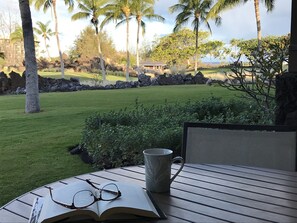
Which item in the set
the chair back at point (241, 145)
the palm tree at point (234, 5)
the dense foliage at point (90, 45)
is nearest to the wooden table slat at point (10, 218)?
the chair back at point (241, 145)

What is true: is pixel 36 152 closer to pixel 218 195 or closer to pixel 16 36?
pixel 218 195

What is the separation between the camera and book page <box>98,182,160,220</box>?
1.00 meters

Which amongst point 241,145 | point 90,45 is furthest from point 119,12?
point 241,145

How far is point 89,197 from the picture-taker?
1.05m

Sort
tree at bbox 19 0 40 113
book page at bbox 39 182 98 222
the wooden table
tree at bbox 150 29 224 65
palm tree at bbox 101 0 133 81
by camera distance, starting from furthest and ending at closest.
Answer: tree at bbox 150 29 224 65 < palm tree at bbox 101 0 133 81 < tree at bbox 19 0 40 113 < the wooden table < book page at bbox 39 182 98 222

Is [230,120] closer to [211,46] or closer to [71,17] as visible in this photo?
[71,17]

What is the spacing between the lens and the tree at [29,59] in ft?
28.8

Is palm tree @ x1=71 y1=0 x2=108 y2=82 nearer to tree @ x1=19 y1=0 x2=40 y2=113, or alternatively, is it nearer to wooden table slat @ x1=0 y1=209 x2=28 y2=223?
tree @ x1=19 y1=0 x2=40 y2=113

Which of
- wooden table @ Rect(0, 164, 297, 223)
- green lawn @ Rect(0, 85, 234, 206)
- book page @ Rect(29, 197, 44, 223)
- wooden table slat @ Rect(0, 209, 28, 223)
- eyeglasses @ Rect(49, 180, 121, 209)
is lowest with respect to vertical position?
green lawn @ Rect(0, 85, 234, 206)

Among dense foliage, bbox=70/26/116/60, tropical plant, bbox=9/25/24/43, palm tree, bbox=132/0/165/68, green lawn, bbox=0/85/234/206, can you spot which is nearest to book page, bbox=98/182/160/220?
green lawn, bbox=0/85/234/206

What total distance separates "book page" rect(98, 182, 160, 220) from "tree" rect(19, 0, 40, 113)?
8150 mm

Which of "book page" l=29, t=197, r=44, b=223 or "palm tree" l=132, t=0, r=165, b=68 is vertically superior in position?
"palm tree" l=132, t=0, r=165, b=68

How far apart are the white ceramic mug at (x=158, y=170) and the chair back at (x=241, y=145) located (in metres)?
0.61

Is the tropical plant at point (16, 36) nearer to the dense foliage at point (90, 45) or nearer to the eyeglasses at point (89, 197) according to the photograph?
the dense foliage at point (90, 45)
